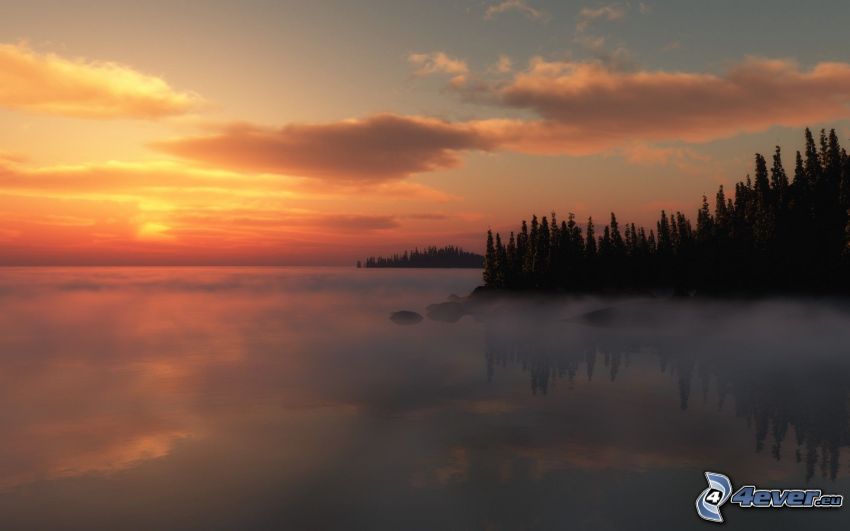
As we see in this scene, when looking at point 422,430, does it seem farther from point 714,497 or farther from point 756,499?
point 756,499

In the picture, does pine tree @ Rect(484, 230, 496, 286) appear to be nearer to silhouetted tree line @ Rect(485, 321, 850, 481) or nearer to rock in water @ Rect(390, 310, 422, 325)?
rock in water @ Rect(390, 310, 422, 325)

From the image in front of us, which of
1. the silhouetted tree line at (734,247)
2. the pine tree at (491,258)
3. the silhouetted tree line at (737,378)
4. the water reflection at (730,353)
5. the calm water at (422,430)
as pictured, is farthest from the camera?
the pine tree at (491,258)

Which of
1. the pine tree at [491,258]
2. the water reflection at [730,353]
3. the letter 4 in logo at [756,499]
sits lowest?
the water reflection at [730,353]

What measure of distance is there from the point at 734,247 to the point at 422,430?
284 feet

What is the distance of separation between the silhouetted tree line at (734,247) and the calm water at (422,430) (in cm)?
1249

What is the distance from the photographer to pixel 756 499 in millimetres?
24266

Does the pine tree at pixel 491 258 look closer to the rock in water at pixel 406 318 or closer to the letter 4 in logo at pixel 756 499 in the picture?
the rock in water at pixel 406 318

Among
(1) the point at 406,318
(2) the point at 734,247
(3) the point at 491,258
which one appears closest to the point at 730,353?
(2) the point at 734,247

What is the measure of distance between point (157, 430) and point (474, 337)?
57871mm

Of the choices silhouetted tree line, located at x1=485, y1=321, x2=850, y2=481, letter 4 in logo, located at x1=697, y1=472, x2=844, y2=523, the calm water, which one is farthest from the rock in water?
letter 4 in logo, located at x1=697, y1=472, x2=844, y2=523

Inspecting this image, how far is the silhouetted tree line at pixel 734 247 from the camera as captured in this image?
304ft

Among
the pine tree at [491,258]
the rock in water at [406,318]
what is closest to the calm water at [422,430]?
the rock in water at [406,318]

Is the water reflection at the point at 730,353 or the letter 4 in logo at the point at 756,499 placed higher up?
the letter 4 in logo at the point at 756,499

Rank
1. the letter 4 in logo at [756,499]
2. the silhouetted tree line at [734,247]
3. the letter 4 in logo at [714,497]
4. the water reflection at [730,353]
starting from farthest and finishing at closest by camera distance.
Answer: the silhouetted tree line at [734,247]
the water reflection at [730,353]
the letter 4 in logo at [756,499]
the letter 4 in logo at [714,497]
